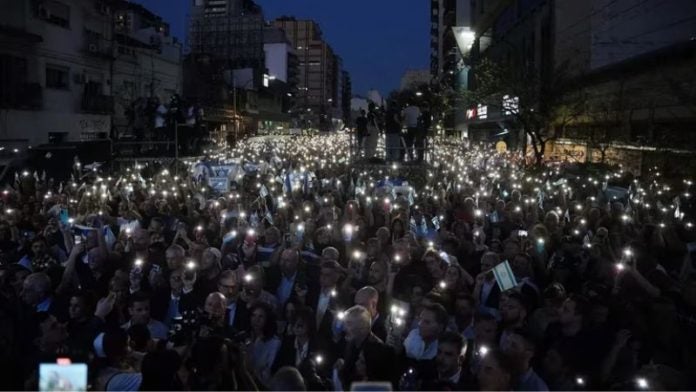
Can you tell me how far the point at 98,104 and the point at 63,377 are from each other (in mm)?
32945

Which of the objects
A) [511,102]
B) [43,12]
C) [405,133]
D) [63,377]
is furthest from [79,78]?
[63,377]

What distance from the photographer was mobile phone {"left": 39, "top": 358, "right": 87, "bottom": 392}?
130 inches

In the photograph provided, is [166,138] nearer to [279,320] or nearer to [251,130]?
[279,320]

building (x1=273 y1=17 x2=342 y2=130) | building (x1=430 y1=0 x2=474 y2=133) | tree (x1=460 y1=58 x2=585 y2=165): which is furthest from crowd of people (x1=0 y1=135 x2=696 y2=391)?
building (x1=273 y1=17 x2=342 y2=130)

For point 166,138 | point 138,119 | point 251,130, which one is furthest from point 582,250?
point 251,130

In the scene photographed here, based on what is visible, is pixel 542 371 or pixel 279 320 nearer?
pixel 542 371

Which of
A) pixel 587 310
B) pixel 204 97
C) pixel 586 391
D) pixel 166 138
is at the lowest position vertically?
pixel 586 391

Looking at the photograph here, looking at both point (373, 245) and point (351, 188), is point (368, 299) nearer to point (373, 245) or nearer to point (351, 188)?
point (373, 245)

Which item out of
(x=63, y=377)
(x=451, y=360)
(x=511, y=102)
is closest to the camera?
(x=63, y=377)

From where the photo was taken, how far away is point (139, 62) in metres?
39.8

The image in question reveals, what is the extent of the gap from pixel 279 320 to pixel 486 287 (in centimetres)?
222

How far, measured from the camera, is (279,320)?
23.1 feet

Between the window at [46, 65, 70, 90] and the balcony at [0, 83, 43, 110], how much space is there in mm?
1307

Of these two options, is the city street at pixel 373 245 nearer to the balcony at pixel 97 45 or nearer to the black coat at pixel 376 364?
the black coat at pixel 376 364
